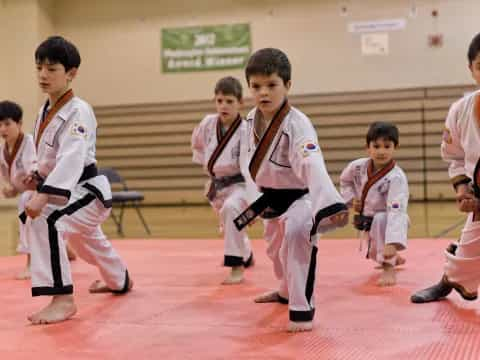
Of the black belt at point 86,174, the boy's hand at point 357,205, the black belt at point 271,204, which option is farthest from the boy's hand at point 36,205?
the boy's hand at point 357,205

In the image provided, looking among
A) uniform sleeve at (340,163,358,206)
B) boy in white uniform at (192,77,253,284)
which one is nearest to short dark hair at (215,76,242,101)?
boy in white uniform at (192,77,253,284)

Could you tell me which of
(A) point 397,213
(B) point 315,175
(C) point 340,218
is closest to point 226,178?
(A) point 397,213

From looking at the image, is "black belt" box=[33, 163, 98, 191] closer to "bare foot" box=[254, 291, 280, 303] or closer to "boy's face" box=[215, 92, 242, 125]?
"bare foot" box=[254, 291, 280, 303]

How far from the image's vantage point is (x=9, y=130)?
16.0ft

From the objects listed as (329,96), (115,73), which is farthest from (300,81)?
(115,73)

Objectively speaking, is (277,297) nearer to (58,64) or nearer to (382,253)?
(382,253)

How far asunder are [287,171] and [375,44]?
888cm

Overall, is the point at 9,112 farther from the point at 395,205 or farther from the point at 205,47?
the point at 205,47

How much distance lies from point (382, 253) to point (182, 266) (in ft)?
6.00

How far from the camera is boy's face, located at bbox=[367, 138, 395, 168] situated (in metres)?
4.30

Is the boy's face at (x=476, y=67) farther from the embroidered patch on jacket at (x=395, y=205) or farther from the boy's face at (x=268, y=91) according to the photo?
the embroidered patch on jacket at (x=395, y=205)

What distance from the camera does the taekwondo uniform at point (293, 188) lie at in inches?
108

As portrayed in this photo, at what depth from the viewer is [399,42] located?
1101 centimetres

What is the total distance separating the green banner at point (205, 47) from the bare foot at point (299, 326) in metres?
9.52
